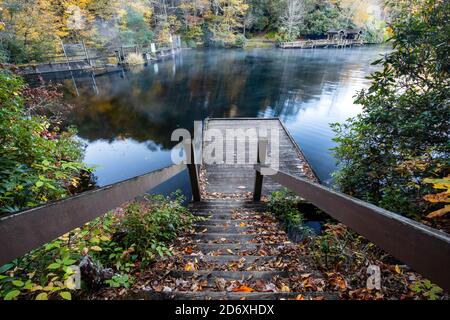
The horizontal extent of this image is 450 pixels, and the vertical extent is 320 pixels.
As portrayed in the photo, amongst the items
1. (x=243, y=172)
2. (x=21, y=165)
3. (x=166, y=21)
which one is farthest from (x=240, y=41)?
(x=21, y=165)

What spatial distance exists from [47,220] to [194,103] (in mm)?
A: 17011

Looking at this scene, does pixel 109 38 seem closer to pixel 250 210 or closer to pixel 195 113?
pixel 195 113

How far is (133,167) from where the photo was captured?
9.70 m

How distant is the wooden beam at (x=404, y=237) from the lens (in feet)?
2.30

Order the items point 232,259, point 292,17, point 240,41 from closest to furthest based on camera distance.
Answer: point 232,259, point 292,17, point 240,41

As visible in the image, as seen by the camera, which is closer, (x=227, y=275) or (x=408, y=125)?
(x=227, y=275)

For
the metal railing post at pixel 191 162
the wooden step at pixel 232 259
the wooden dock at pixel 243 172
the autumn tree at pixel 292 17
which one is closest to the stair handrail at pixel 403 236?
the wooden step at pixel 232 259

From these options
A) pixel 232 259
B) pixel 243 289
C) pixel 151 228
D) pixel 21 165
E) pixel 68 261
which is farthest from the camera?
pixel 151 228

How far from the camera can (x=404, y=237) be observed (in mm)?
822

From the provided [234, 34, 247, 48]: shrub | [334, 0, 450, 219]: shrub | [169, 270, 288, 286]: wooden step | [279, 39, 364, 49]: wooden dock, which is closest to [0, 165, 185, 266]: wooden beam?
[169, 270, 288, 286]: wooden step

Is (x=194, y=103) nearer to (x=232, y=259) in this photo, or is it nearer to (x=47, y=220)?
(x=232, y=259)

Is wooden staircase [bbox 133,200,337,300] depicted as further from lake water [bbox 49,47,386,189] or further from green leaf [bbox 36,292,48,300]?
lake water [bbox 49,47,386,189]

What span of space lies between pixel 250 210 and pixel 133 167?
22.5ft

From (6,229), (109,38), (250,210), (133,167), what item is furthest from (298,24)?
(6,229)
